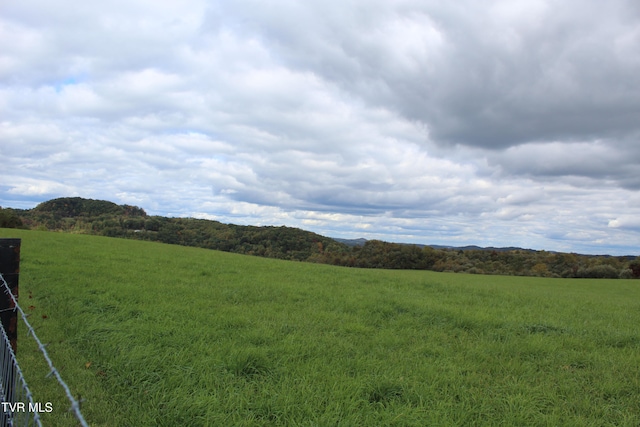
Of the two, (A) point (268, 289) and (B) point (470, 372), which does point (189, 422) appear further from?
(A) point (268, 289)

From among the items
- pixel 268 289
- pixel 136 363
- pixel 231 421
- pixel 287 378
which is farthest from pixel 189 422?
pixel 268 289

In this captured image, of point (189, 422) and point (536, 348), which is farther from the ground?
point (536, 348)

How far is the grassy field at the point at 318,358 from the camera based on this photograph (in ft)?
14.2

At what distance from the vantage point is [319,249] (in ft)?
212

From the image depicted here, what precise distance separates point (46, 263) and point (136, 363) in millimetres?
11448

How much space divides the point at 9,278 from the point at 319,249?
198 feet

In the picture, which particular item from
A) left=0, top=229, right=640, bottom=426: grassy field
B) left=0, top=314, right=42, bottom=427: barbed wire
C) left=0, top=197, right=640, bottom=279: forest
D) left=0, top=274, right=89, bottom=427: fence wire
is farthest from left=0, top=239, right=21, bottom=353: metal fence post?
left=0, top=197, right=640, bottom=279: forest

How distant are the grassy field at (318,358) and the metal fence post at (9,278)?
874 millimetres

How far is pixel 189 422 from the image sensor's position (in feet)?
13.4

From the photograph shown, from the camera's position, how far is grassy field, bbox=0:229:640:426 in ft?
14.2

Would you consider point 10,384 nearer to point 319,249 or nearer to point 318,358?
point 318,358

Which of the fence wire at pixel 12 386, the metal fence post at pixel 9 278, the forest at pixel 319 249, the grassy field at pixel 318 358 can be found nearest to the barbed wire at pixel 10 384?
the fence wire at pixel 12 386

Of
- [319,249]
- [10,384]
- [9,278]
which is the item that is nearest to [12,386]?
[10,384]

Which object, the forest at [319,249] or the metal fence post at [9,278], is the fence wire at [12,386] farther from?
the forest at [319,249]
